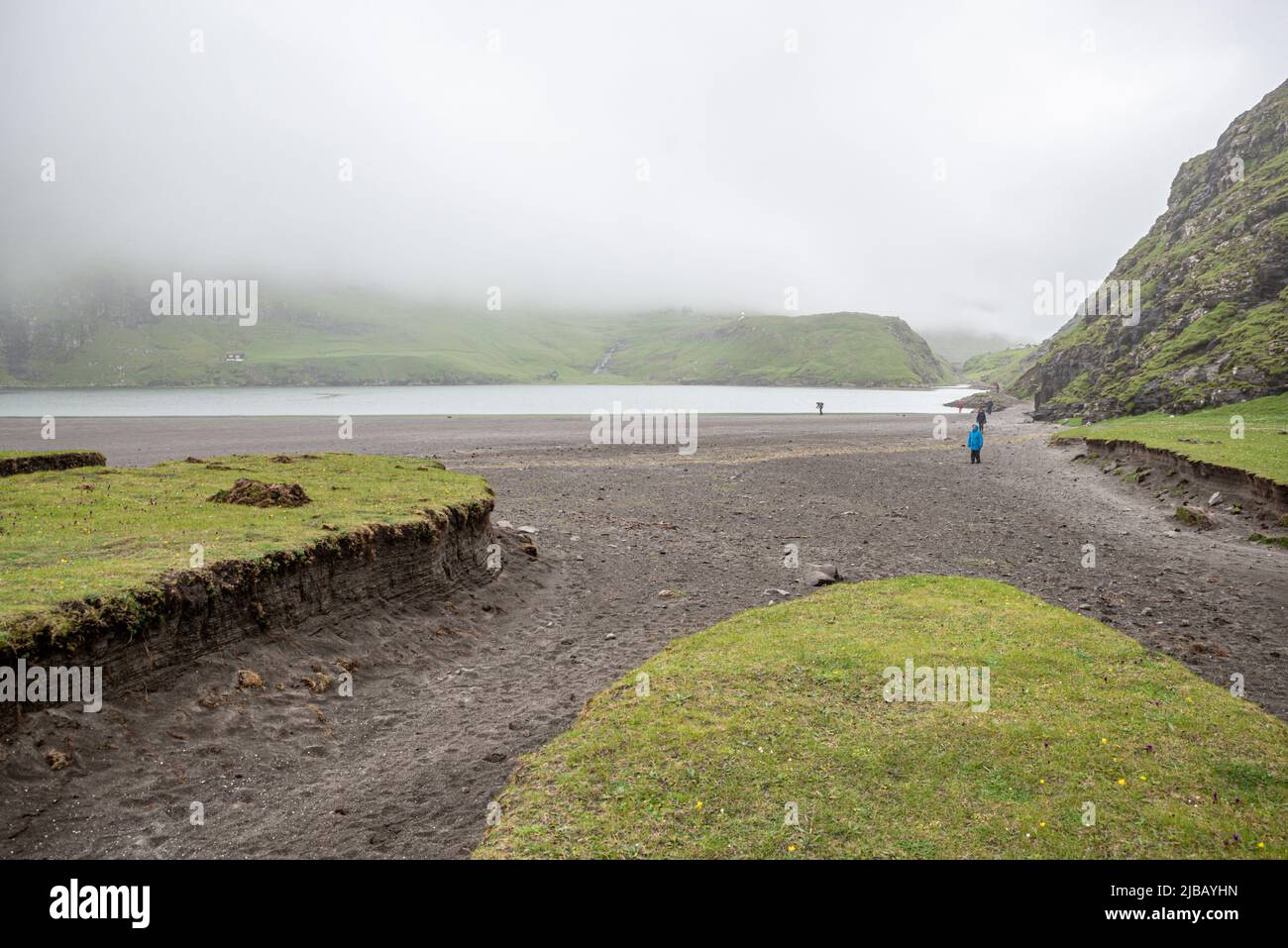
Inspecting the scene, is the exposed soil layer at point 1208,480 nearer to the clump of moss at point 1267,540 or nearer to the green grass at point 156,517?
the clump of moss at point 1267,540

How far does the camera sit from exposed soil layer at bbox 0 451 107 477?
2566 centimetres

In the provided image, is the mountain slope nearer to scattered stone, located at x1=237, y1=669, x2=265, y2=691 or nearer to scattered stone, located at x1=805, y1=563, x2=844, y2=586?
scattered stone, located at x1=805, y1=563, x2=844, y2=586

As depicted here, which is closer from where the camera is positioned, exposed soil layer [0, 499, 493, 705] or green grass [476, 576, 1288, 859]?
green grass [476, 576, 1288, 859]

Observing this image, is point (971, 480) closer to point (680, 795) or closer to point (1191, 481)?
point (1191, 481)

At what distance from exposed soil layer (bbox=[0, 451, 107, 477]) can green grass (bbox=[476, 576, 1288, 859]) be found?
25.8 meters

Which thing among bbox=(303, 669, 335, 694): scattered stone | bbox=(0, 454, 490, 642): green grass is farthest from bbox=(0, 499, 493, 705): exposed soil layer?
bbox=(303, 669, 335, 694): scattered stone

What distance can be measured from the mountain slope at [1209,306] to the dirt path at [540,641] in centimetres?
3087

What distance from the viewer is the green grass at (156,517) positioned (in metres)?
13.0

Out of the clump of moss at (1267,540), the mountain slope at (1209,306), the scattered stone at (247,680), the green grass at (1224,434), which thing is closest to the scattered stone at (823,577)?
the scattered stone at (247,680)
